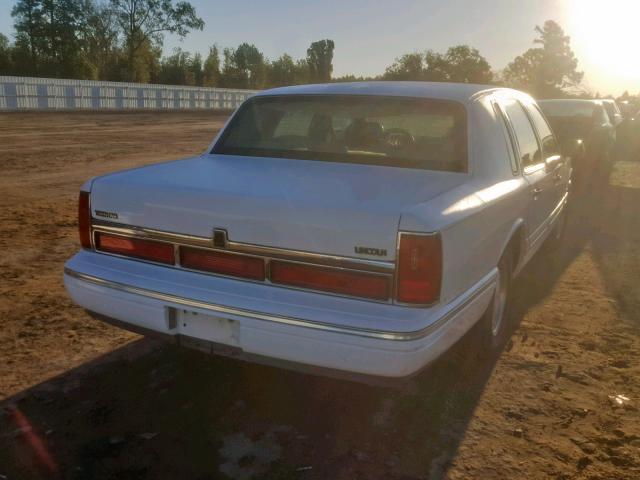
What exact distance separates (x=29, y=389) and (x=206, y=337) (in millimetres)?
1218

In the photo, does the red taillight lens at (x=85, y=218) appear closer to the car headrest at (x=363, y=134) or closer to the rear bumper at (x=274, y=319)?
the rear bumper at (x=274, y=319)

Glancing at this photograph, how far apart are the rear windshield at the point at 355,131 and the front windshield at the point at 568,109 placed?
9393 mm

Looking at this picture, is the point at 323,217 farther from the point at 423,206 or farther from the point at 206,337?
the point at 206,337

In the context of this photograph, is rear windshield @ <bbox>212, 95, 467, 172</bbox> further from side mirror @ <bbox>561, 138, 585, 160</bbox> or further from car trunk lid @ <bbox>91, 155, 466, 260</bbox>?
side mirror @ <bbox>561, 138, 585, 160</bbox>

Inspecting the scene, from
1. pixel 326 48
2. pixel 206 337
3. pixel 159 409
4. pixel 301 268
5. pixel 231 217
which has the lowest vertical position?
pixel 159 409

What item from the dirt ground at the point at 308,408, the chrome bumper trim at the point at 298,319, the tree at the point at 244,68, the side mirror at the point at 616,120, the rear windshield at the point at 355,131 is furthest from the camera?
the tree at the point at 244,68

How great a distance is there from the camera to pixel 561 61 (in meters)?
92.1

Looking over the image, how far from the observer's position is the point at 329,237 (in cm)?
276

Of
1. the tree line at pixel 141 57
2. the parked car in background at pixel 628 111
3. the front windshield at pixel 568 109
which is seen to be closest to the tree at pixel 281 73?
the tree line at pixel 141 57

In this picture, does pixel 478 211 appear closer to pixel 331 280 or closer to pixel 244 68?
pixel 331 280

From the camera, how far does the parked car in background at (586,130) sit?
1180 centimetres

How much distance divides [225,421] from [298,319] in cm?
84

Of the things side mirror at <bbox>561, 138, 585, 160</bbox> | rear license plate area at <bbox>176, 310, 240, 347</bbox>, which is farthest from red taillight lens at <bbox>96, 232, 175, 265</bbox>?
side mirror at <bbox>561, 138, 585, 160</bbox>

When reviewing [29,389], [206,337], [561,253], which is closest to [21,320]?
[29,389]
